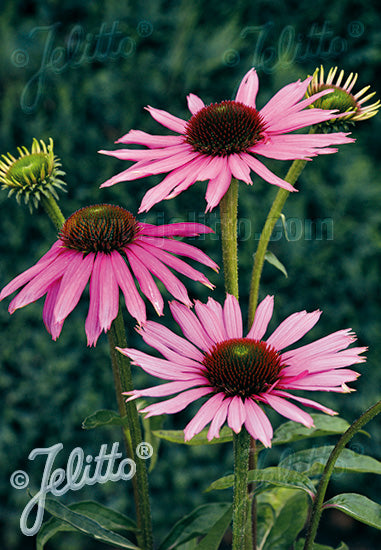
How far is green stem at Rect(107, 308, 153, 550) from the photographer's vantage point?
2.43ft

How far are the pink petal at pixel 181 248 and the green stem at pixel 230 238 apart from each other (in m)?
0.02

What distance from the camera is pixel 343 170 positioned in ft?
6.59

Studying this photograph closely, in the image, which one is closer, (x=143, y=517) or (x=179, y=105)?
(x=143, y=517)

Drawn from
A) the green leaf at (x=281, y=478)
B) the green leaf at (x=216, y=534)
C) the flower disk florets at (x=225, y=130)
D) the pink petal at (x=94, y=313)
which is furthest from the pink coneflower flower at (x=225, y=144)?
the green leaf at (x=216, y=534)

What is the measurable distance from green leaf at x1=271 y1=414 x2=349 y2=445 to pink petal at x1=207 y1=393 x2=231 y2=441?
250 millimetres

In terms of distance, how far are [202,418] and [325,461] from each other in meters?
0.33

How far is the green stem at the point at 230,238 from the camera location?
710mm

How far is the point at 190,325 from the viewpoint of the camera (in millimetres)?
692

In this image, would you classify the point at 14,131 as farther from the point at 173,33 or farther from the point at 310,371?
the point at 310,371

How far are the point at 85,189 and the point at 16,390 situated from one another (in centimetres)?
74

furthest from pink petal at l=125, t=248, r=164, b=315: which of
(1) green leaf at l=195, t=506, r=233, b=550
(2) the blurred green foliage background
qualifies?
(2) the blurred green foliage background

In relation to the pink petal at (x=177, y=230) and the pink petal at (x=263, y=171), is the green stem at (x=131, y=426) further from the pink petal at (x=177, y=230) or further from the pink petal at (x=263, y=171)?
the pink petal at (x=263, y=171)

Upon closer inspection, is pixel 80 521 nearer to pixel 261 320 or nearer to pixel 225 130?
pixel 261 320

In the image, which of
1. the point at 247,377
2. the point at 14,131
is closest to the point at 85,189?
the point at 14,131
